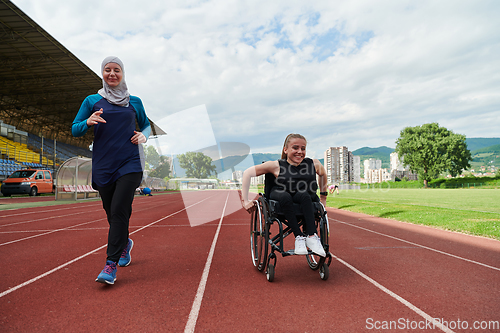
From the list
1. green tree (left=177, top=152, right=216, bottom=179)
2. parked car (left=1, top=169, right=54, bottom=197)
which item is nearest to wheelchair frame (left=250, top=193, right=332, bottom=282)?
green tree (left=177, top=152, right=216, bottom=179)

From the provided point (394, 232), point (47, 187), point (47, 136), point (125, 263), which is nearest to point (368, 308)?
point (125, 263)

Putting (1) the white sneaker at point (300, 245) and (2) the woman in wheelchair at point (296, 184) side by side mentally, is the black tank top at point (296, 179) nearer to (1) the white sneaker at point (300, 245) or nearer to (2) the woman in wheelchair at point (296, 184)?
(2) the woman in wheelchair at point (296, 184)

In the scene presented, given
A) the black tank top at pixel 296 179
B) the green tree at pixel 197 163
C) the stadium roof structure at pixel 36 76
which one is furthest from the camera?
the stadium roof structure at pixel 36 76

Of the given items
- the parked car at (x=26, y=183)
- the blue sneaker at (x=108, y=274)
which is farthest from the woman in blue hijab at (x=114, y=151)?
the parked car at (x=26, y=183)

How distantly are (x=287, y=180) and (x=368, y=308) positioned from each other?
1456 millimetres

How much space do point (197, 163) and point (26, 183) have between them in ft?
54.7

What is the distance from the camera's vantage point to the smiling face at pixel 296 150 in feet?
11.2

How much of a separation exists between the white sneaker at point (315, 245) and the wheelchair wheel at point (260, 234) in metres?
0.45

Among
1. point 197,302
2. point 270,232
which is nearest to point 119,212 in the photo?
point 197,302

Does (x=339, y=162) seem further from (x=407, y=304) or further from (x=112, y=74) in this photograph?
(x=112, y=74)

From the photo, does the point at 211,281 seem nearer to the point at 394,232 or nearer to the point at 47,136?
the point at 394,232

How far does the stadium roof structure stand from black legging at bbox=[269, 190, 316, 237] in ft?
17.2

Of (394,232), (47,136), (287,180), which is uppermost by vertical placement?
(47,136)

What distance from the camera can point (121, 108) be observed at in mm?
3344
